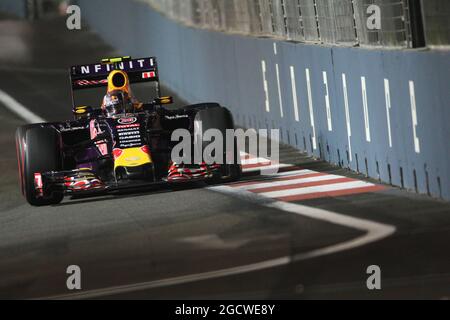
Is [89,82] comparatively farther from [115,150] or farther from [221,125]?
[221,125]

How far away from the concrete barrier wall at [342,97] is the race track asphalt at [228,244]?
350 millimetres

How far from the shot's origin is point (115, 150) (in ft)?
57.5

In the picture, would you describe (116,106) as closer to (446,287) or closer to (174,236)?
(174,236)

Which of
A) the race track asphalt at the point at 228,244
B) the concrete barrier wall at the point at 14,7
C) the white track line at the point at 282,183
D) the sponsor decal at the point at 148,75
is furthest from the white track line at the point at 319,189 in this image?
the concrete barrier wall at the point at 14,7

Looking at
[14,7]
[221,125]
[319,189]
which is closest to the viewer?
Answer: [319,189]

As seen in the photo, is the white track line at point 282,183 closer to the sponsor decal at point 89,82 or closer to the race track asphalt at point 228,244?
the race track asphalt at point 228,244

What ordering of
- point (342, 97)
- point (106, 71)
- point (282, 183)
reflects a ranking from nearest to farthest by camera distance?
point (282, 183) < point (342, 97) < point (106, 71)

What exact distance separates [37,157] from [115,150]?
3.10 feet

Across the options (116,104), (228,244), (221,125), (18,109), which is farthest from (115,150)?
(18,109)

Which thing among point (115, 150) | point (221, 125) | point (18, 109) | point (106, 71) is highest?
point (106, 71)

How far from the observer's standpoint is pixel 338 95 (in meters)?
18.5

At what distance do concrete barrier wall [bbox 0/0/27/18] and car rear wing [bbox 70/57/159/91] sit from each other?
34968 mm

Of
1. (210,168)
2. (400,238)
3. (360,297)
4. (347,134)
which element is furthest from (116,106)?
(360,297)

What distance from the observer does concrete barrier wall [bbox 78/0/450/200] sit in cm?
1464
